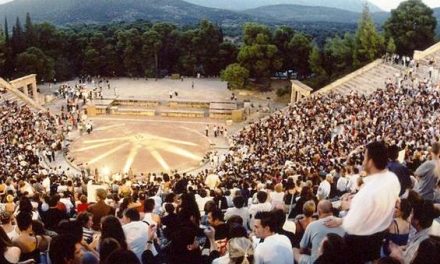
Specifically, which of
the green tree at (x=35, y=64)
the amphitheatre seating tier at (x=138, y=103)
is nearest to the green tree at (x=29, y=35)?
the green tree at (x=35, y=64)

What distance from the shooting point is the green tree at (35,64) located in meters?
51.8

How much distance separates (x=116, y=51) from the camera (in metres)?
59.8

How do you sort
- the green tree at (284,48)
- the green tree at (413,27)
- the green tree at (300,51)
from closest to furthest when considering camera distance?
the green tree at (413,27) < the green tree at (300,51) < the green tree at (284,48)

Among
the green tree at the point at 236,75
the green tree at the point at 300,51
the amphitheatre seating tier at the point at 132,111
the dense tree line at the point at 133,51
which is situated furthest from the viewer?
the dense tree line at the point at 133,51

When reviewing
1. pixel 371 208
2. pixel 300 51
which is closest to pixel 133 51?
pixel 300 51

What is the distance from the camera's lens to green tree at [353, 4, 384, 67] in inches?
1703

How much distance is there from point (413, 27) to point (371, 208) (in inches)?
1709

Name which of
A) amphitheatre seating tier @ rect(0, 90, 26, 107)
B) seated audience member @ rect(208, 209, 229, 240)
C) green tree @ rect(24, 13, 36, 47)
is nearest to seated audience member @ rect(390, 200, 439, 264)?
seated audience member @ rect(208, 209, 229, 240)

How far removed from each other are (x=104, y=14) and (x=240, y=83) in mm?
152187

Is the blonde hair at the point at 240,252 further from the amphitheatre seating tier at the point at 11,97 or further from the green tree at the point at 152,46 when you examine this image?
the green tree at the point at 152,46

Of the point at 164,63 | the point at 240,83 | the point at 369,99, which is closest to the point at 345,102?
the point at 369,99

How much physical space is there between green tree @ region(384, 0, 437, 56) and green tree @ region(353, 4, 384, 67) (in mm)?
2610

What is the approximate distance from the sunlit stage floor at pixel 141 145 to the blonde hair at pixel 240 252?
2481 centimetres

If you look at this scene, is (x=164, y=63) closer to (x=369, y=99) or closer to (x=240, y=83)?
(x=240, y=83)
